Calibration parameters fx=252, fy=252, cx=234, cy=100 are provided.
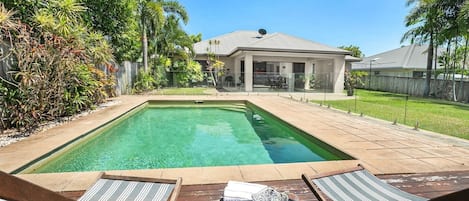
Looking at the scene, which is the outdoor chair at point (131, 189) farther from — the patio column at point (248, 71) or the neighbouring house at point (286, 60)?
the patio column at point (248, 71)

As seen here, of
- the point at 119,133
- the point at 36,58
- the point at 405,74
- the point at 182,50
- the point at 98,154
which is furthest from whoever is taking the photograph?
the point at 405,74

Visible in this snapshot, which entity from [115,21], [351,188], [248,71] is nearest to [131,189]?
[351,188]

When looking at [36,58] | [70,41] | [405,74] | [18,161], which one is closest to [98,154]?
[18,161]

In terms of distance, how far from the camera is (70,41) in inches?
283

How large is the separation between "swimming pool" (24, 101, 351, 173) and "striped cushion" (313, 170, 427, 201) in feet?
5.73

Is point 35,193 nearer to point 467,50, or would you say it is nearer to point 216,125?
point 216,125

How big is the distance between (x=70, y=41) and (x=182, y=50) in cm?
1217

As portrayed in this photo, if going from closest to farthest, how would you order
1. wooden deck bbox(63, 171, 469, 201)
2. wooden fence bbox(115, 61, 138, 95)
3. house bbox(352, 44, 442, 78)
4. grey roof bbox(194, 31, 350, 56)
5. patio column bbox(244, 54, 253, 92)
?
wooden deck bbox(63, 171, 469, 201)
wooden fence bbox(115, 61, 138, 95)
grey roof bbox(194, 31, 350, 56)
patio column bbox(244, 54, 253, 92)
house bbox(352, 44, 442, 78)

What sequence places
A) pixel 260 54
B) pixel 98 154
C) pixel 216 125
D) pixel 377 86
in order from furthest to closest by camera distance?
pixel 377 86
pixel 260 54
pixel 216 125
pixel 98 154

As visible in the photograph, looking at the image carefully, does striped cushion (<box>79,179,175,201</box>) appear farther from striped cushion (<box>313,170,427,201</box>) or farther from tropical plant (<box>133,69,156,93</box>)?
tropical plant (<box>133,69,156,93</box>)

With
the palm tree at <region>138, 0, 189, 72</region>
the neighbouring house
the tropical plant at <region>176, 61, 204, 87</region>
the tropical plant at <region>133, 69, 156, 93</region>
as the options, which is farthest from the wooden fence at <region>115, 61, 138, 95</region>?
the neighbouring house

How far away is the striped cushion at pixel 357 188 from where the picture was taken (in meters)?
2.29

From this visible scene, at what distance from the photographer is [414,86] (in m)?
18.4

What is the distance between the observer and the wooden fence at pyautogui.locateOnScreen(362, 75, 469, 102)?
1487cm
